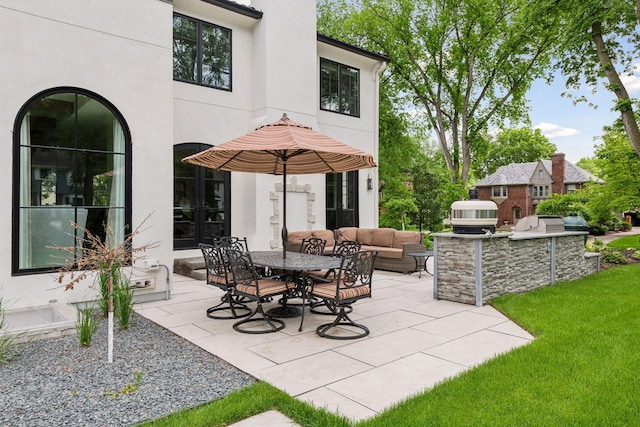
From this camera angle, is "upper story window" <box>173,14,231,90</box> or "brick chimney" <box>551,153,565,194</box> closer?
"upper story window" <box>173,14,231,90</box>


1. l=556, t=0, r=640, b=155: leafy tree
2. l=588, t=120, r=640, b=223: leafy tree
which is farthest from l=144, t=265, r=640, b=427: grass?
l=588, t=120, r=640, b=223: leafy tree

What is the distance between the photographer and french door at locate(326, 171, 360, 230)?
11.8 meters

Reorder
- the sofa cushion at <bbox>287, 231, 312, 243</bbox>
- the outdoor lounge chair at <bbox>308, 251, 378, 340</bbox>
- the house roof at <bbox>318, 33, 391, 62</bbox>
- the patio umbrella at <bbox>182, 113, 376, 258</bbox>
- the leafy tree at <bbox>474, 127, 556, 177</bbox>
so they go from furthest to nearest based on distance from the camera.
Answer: the leafy tree at <bbox>474, 127, 556, 177</bbox>, the house roof at <bbox>318, 33, 391, 62</bbox>, the sofa cushion at <bbox>287, 231, 312, 243</bbox>, the patio umbrella at <bbox>182, 113, 376, 258</bbox>, the outdoor lounge chair at <bbox>308, 251, 378, 340</bbox>

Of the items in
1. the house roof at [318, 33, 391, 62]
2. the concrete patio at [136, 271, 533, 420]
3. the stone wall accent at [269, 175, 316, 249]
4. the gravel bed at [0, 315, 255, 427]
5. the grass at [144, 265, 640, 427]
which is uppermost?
the house roof at [318, 33, 391, 62]

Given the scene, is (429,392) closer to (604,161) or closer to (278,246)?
(278,246)

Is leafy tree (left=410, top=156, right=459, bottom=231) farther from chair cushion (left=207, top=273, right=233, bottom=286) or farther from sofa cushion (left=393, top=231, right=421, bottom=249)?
chair cushion (left=207, top=273, right=233, bottom=286)

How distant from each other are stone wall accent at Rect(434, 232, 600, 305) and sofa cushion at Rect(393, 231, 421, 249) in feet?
8.39

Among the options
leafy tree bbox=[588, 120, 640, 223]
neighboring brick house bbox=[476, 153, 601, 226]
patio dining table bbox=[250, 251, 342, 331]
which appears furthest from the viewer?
neighboring brick house bbox=[476, 153, 601, 226]

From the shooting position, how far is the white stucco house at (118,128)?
5.29 meters

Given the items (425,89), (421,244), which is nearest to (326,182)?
(421,244)

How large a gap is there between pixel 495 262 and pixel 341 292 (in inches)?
118

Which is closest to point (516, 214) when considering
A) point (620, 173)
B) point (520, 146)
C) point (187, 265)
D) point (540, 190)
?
point (540, 190)

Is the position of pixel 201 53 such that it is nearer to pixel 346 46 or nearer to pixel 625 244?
pixel 346 46

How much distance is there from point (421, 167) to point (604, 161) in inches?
348
